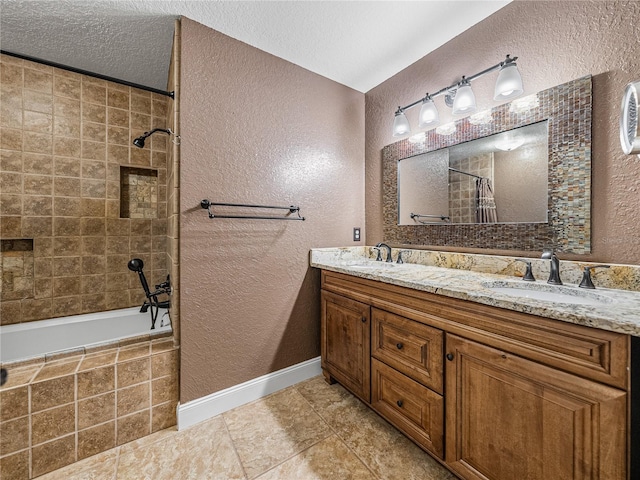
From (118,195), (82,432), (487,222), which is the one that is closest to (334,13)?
(487,222)

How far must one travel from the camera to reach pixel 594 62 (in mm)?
1145

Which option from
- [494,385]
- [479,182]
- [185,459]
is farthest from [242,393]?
[479,182]

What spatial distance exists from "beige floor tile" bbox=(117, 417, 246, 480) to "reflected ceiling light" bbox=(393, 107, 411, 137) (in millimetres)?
2179

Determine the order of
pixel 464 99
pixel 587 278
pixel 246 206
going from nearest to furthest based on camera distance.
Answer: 1. pixel 587 278
2. pixel 464 99
3. pixel 246 206

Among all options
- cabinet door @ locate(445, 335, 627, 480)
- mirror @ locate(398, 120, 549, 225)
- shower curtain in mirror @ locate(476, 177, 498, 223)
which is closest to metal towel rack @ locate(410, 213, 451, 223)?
mirror @ locate(398, 120, 549, 225)

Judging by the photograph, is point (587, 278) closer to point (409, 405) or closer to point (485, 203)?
point (485, 203)

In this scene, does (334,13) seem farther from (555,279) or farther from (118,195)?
(118,195)

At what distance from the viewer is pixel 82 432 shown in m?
1.25

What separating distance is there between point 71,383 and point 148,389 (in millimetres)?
332

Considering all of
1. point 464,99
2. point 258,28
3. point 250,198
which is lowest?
point 250,198

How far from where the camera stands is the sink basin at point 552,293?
1015mm

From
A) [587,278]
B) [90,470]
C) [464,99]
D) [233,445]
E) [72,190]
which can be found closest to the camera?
[587,278]

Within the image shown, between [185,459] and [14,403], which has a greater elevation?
[14,403]

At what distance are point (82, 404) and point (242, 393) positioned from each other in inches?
31.0
